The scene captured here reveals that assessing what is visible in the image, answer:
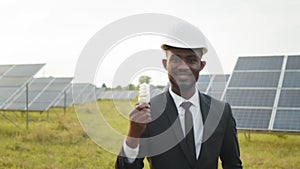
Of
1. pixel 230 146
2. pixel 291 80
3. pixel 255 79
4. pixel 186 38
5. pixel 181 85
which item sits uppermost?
pixel 186 38

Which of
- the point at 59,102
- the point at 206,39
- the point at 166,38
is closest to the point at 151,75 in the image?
the point at 166,38

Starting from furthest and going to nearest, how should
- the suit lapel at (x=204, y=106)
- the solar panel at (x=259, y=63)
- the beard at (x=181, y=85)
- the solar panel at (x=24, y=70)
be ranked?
the solar panel at (x=24, y=70) < the solar panel at (x=259, y=63) < the suit lapel at (x=204, y=106) < the beard at (x=181, y=85)

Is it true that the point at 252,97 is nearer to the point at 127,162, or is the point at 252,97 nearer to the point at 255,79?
the point at 255,79

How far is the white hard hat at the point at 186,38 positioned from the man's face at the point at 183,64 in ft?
0.10

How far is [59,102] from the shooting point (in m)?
20.4

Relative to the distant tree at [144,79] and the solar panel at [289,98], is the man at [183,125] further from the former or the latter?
the solar panel at [289,98]

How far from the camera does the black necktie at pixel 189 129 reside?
1836 mm

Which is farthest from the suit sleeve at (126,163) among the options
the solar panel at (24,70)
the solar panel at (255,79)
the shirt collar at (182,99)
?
the solar panel at (24,70)

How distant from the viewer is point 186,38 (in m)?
1.71

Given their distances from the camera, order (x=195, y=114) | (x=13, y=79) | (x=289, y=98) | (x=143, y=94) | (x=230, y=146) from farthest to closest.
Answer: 1. (x=13, y=79)
2. (x=289, y=98)
3. (x=230, y=146)
4. (x=195, y=114)
5. (x=143, y=94)

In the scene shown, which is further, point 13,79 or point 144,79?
point 13,79

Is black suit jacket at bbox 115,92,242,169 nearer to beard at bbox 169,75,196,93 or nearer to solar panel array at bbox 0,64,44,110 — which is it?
beard at bbox 169,75,196,93

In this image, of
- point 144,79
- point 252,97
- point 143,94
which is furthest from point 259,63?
point 143,94

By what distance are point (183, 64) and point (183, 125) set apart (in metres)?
0.34
